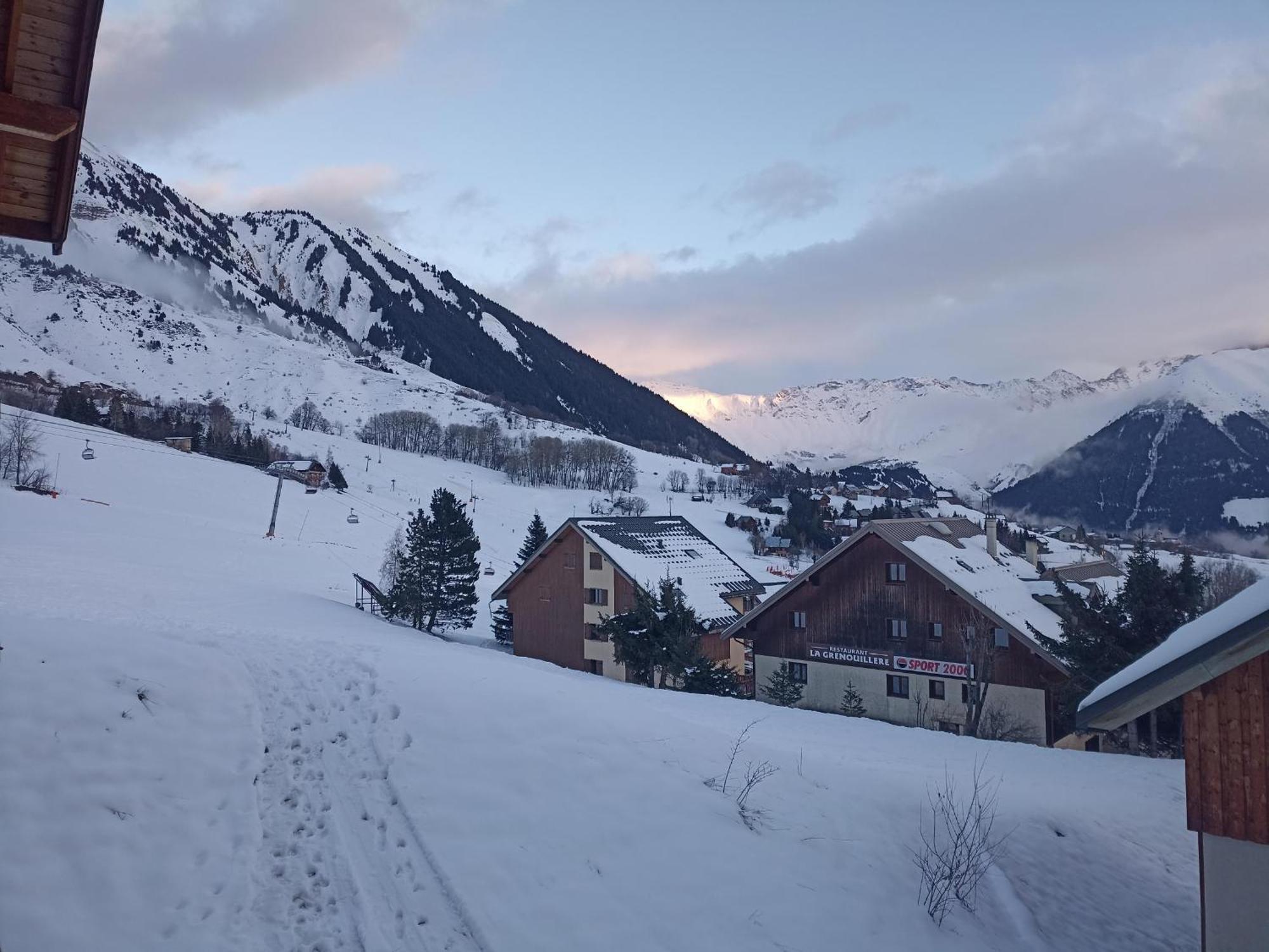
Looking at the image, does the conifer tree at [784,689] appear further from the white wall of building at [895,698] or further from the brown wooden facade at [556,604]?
the brown wooden facade at [556,604]

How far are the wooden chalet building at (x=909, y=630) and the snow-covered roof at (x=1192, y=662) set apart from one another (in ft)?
71.3

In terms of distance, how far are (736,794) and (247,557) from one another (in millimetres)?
47334

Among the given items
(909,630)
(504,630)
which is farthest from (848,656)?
(504,630)

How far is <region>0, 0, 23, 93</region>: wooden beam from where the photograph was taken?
6.30 meters

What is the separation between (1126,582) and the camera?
24922 millimetres

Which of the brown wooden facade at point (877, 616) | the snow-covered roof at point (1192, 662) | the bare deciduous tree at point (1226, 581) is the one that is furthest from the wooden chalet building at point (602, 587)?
the bare deciduous tree at point (1226, 581)

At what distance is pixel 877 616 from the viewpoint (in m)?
32.3

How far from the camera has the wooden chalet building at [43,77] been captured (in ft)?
21.1

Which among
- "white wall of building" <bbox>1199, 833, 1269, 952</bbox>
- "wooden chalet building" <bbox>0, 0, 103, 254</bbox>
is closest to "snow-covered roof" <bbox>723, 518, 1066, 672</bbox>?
"white wall of building" <bbox>1199, 833, 1269, 952</bbox>

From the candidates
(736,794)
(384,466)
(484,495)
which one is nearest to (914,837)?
(736,794)

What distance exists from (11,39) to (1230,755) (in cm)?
1353

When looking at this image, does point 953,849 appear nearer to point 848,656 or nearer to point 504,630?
point 848,656

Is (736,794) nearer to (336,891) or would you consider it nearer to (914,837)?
(914,837)

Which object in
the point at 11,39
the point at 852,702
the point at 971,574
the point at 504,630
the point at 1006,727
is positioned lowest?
the point at 1006,727
